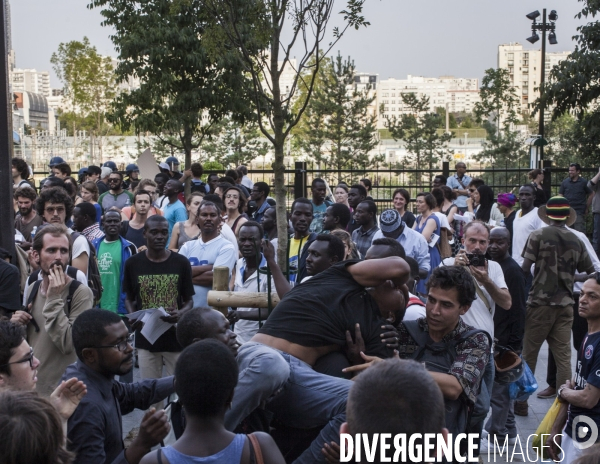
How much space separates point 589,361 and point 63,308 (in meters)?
3.37

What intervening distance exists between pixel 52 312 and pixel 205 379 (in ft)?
7.78

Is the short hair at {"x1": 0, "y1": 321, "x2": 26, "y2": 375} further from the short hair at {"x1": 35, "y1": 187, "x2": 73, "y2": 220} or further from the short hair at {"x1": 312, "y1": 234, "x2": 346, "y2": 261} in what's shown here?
the short hair at {"x1": 35, "y1": 187, "x2": 73, "y2": 220}

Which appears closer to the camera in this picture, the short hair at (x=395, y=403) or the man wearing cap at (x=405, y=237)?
the short hair at (x=395, y=403)

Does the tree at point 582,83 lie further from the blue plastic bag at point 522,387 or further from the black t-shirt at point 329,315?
the black t-shirt at point 329,315

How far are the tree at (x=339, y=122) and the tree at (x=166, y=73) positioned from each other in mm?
11114

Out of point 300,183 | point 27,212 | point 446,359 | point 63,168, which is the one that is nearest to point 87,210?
point 27,212

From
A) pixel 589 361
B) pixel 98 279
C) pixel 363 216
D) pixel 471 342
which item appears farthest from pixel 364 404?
pixel 363 216

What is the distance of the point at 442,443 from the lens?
7.95 feet

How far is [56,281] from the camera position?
498 cm

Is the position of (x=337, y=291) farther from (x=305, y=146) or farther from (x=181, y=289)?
(x=305, y=146)

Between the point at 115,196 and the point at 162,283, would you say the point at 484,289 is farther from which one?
the point at 115,196

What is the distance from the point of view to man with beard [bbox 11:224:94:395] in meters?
4.99

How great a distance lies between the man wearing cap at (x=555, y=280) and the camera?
7.29 m

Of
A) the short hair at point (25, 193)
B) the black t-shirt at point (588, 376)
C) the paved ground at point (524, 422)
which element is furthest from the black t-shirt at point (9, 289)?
the black t-shirt at point (588, 376)
